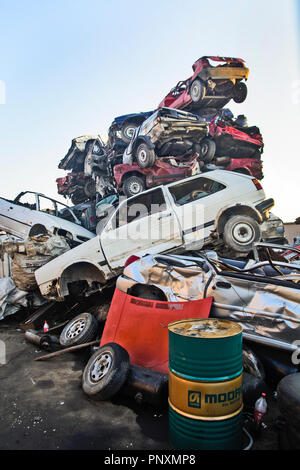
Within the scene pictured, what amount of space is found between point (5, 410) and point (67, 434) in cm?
74

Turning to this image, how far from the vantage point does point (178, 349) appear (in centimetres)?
195

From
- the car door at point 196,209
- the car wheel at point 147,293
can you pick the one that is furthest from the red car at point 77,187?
the car wheel at point 147,293

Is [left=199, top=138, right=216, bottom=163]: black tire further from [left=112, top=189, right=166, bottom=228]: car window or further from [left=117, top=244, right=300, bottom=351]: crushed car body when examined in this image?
[left=117, top=244, right=300, bottom=351]: crushed car body

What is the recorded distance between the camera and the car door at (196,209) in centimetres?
500

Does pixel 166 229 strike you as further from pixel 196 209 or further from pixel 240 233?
pixel 240 233

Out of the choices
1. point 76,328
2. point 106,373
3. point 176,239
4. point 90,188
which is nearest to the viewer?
point 106,373

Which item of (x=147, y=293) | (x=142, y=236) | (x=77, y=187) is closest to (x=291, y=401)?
(x=147, y=293)

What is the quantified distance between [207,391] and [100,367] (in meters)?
1.26

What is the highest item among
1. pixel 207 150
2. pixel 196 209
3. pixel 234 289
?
pixel 207 150

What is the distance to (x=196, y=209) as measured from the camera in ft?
16.6

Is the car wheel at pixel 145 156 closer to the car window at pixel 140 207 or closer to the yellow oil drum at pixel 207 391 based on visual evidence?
the car window at pixel 140 207

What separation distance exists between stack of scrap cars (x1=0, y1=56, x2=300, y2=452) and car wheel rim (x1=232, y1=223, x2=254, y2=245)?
0.02 m
